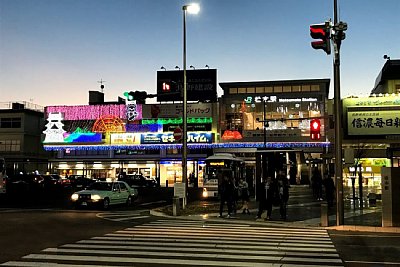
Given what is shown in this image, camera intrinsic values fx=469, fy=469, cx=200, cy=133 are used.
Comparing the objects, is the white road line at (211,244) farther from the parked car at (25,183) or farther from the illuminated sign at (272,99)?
the illuminated sign at (272,99)

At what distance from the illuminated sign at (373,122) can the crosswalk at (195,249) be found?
13.3m

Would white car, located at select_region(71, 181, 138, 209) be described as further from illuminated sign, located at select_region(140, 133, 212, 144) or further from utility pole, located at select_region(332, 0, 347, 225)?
illuminated sign, located at select_region(140, 133, 212, 144)

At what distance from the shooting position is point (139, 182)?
170ft

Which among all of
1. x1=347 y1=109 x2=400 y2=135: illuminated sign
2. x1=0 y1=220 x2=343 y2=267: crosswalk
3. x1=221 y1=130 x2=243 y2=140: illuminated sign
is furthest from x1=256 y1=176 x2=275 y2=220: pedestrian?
x1=221 y1=130 x2=243 y2=140: illuminated sign

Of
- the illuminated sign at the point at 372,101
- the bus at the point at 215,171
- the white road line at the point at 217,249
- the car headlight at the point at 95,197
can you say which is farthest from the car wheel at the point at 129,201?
the white road line at the point at 217,249

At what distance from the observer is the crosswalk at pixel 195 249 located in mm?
9898

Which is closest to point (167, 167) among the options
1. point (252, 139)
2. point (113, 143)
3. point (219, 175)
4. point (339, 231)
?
point (113, 143)

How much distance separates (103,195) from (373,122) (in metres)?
16.2

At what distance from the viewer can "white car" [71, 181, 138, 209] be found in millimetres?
24969

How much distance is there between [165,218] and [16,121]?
49.6 m

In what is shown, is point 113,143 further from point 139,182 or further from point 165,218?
point 165,218

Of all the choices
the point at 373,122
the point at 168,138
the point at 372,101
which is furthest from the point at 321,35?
the point at 168,138

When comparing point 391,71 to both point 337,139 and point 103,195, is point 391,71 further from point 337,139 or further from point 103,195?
point 103,195

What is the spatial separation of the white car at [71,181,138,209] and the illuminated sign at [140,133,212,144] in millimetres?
27696
